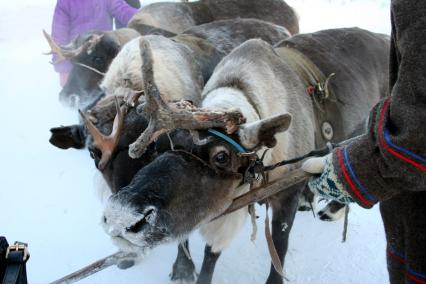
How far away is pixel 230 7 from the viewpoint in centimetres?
628

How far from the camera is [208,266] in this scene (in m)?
3.01

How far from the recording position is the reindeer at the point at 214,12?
5824mm

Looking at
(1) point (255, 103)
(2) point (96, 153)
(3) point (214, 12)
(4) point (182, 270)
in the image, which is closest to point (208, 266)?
(4) point (182, 270)

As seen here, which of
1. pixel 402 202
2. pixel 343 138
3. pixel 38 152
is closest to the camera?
pixel 402 202

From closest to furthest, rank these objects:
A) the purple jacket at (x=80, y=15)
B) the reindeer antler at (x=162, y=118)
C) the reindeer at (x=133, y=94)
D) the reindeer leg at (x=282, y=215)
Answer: the reindeer antler at (x=162, y=118), the reindeer at (x=133, y=94), the reindeer leg at (x=282, y=215), the purple jacket at (x=80, y=15)


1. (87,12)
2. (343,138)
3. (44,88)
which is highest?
(87,12)

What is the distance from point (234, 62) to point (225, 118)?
82cm

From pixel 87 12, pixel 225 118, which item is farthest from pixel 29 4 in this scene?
pixel 225 118

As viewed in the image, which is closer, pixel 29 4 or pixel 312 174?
pixel 312 174

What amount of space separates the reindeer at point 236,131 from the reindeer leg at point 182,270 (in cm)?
16

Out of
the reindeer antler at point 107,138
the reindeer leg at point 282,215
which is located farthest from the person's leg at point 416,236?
the reindeer antler at point 107,138

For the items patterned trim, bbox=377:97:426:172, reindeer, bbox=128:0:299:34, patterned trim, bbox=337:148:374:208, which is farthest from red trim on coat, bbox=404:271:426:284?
reindeer, bbox=128:0:299:34

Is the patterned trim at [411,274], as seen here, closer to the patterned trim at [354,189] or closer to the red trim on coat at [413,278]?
the red trim on coat at [413,278]

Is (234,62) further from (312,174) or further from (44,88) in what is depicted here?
(44,88)
